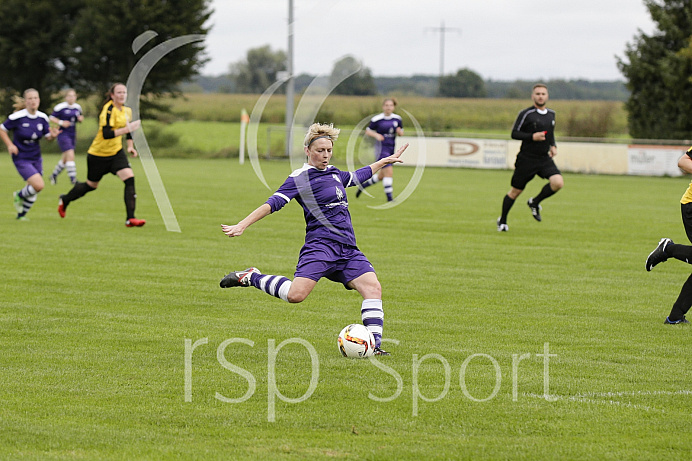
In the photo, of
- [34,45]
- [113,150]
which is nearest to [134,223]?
[113,150]

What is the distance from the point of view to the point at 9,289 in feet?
31.4

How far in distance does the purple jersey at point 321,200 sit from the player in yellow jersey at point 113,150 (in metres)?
7.95

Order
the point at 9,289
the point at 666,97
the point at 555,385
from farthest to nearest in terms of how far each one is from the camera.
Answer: the point at 666,97 < the point at 9,289 < the point at 555,385

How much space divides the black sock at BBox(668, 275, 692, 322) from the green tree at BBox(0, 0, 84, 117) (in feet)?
156

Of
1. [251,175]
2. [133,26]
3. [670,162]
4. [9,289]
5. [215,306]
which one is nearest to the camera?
[215,306]

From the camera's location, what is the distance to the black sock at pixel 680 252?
8.23 metres

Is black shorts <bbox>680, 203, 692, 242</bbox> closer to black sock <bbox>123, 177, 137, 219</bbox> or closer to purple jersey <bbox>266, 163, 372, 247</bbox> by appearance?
purple jersey <bbox>266, 163, 372, 247</bbox>

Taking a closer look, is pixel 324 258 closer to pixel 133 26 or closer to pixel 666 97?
pixel 666 97

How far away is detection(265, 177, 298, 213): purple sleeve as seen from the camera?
7141mm

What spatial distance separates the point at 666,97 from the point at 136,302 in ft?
124

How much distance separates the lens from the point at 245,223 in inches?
270

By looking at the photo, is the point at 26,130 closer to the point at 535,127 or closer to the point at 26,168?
the point at 26,168

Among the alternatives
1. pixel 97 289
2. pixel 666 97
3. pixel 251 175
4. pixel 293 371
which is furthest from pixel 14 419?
pixel 666 97

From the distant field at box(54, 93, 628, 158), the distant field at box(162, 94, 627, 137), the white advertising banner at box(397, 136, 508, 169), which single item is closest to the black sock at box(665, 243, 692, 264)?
the white advertising banner at box(397, 136, 508, 169)
